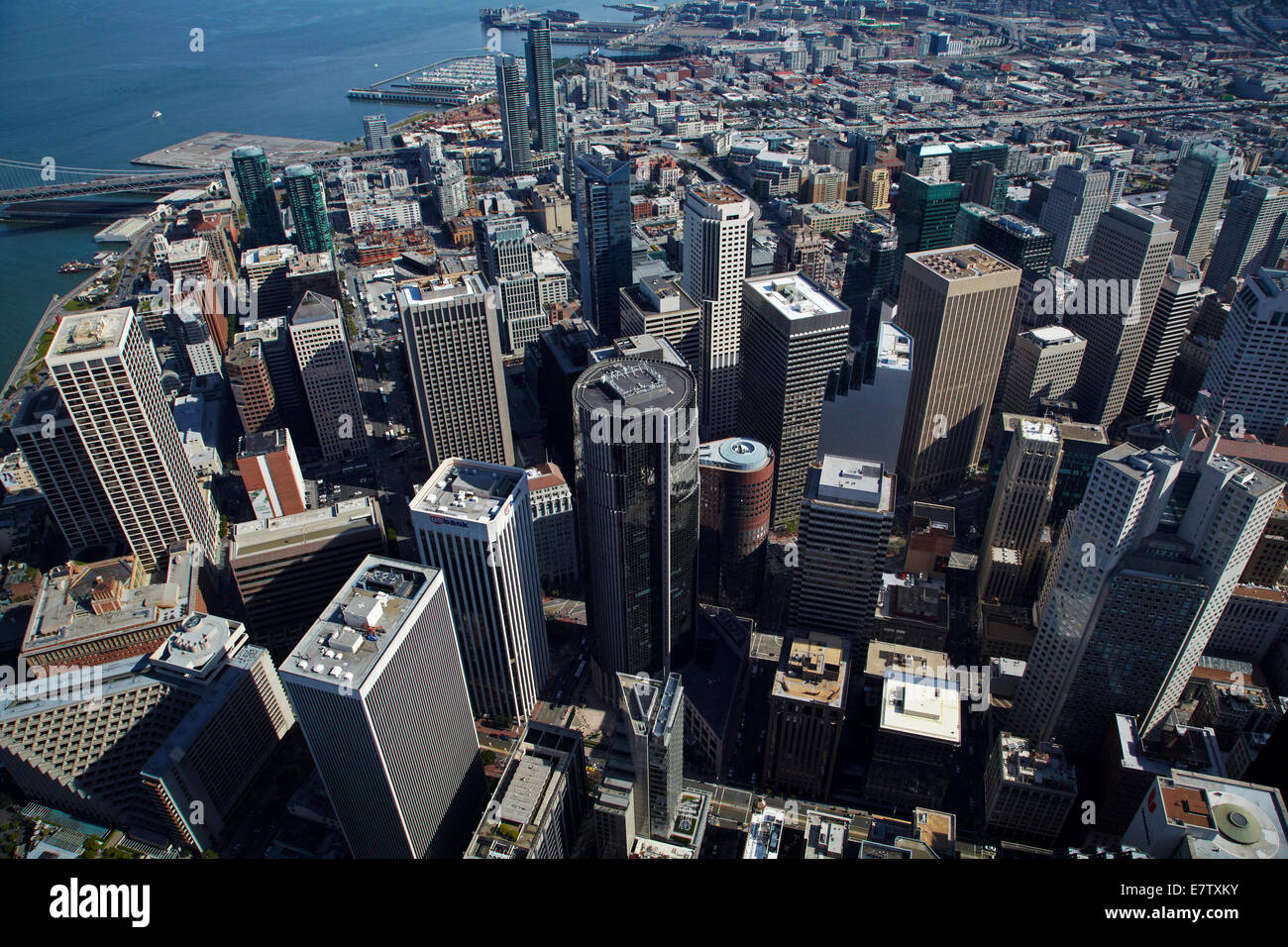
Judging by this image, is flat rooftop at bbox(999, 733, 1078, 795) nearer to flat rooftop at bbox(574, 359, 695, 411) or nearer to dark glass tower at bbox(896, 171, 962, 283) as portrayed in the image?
flat rooftop at bbox(574, 359, 695, 411)

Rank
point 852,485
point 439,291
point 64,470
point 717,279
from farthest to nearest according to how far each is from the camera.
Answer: point 717,279
point 439,291
point 64,470
point 852,485

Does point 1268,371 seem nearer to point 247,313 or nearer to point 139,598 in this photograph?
point 139,598

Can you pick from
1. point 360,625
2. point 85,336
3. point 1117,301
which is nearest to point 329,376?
point 85,336

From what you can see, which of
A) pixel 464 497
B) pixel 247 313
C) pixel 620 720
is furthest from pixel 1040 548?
pixel 247 313

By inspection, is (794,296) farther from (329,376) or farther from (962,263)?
(329,376)

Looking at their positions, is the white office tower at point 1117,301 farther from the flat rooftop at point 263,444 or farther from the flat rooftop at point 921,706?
the flat rooftop at point 263,444
